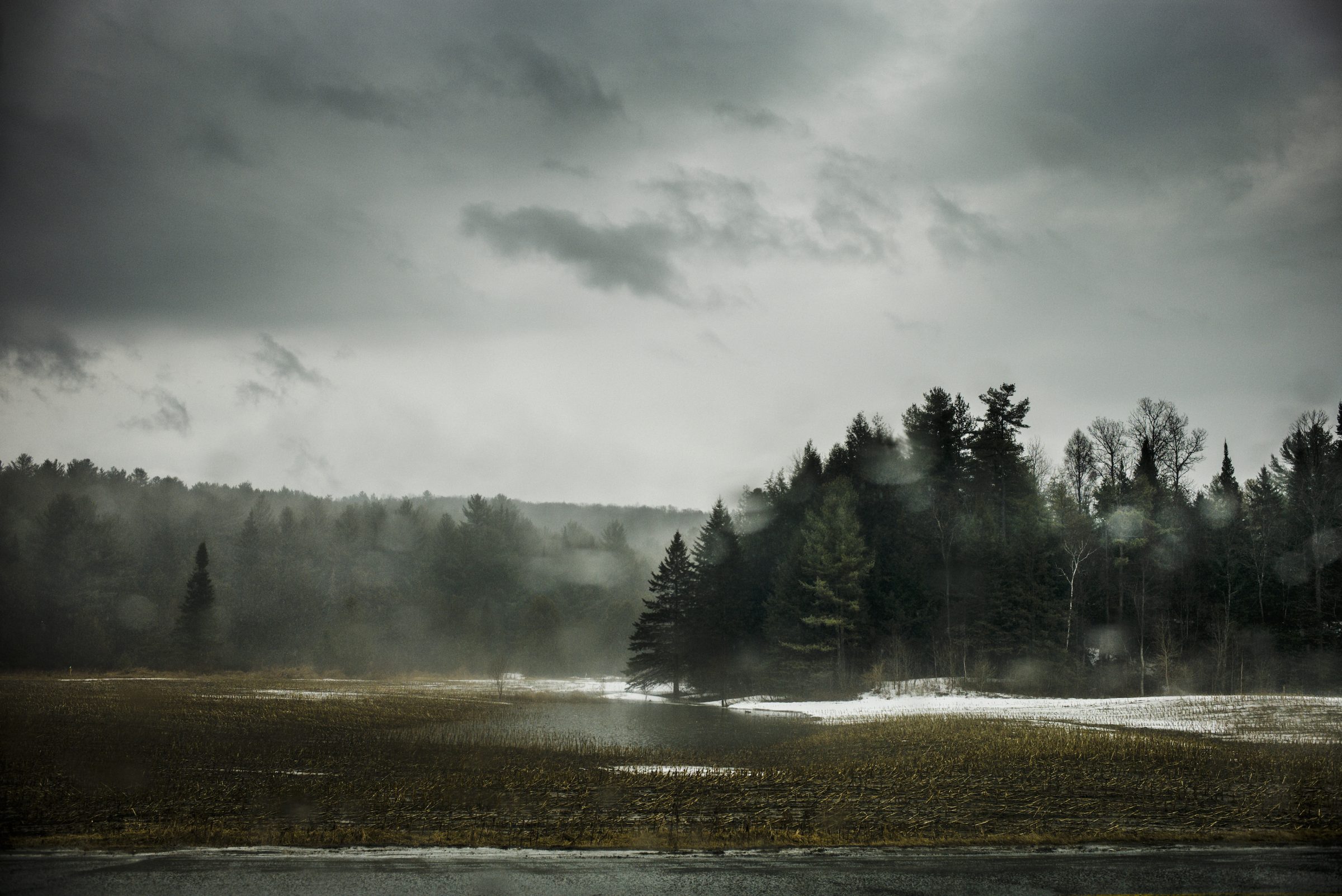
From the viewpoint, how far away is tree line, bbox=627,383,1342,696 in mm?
55750

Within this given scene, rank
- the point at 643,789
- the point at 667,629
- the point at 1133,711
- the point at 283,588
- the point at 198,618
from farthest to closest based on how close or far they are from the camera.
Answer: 1. the point at 283,588
2. the point at 198,618
3. the point at 667,629
4. the point at 1133,711
5. the point at 643,789

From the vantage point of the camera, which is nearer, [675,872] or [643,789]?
[675,872]

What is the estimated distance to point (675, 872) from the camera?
11.0 meters

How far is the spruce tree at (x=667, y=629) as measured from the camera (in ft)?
226

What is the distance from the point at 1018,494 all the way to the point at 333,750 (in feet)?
204

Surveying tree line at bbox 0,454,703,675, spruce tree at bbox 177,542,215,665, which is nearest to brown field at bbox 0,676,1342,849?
spruce tree at bbox 177,542,215,665

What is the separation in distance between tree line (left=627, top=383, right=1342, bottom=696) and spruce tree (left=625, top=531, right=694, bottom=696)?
0.20m

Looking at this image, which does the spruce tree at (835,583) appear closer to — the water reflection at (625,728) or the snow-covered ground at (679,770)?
the water reflection at (625,728)

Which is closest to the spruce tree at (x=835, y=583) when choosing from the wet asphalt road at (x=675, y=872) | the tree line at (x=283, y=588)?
the tree line at (x=283, y=588)

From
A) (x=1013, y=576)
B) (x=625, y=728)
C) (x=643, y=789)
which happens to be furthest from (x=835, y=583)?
(x=643, y=789)

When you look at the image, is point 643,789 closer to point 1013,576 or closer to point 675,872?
point 675,872

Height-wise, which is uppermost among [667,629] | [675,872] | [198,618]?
[675,872]

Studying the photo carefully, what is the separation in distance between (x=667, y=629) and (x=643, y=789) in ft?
171

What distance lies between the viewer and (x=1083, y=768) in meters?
20.3
